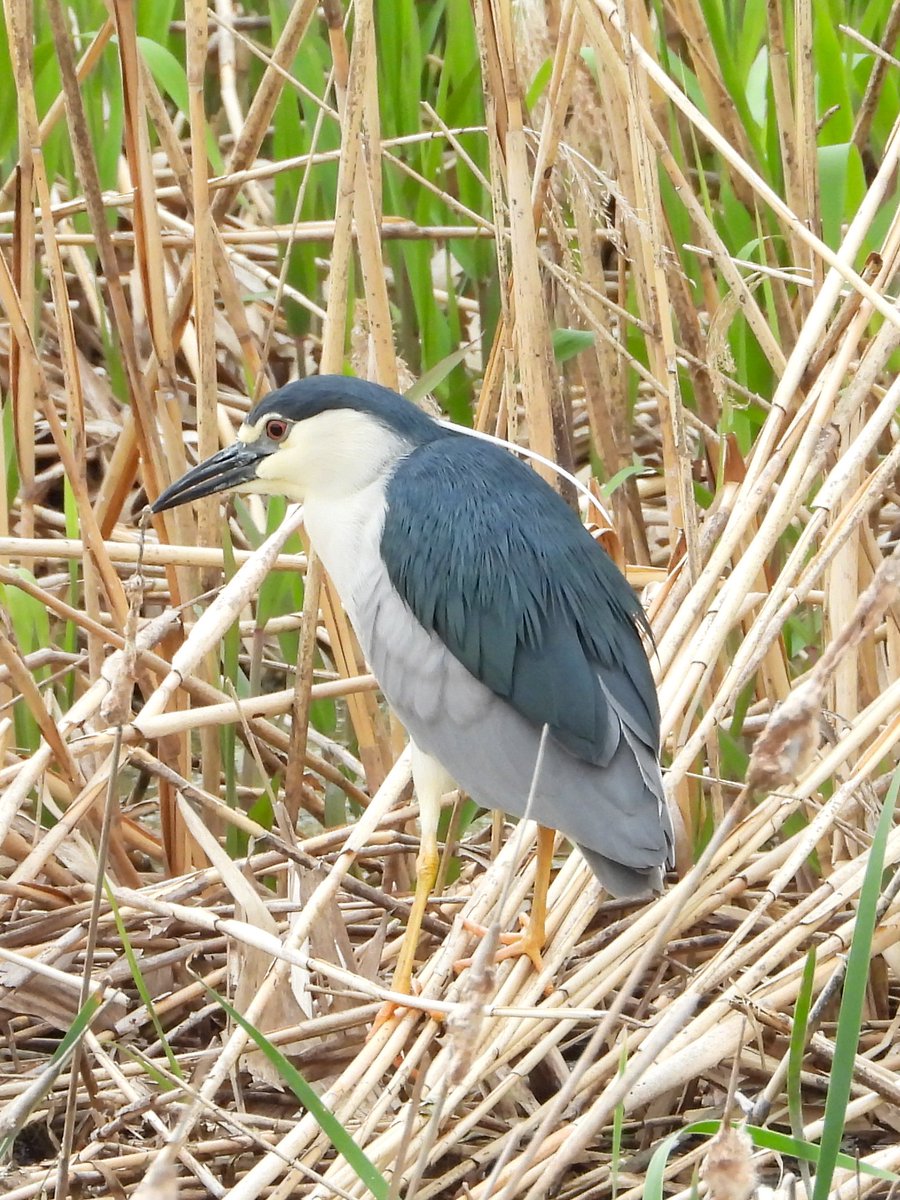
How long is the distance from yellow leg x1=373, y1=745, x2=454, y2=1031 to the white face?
14.3 inches

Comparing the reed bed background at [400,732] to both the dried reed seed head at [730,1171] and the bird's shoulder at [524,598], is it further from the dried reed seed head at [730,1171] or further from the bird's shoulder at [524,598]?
the dried reed seed head at [730,1171]

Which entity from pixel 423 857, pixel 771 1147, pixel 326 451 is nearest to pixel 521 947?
pixel 423 857

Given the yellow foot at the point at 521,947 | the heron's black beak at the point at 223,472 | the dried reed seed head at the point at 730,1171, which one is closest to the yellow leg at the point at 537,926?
the yellow foot at the point at 521,947

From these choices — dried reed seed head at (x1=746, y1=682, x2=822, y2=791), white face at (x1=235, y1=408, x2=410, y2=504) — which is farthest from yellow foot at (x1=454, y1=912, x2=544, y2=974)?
dried reed seed head at (x1=746, y1=682, x2=822, y2=791)

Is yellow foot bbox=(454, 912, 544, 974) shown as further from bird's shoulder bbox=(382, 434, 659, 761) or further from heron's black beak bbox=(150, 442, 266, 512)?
heron's black beak bbox=(150, 442, 266, 512)

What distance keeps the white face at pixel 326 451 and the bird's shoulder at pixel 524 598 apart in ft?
0.38

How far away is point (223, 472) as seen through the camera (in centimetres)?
188

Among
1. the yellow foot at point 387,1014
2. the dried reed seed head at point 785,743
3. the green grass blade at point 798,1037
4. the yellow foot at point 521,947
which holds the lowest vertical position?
the yellow foot at point 387,1014

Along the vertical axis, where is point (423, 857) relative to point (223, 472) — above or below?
below

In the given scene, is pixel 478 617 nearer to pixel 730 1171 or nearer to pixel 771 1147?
pixel 771 1147

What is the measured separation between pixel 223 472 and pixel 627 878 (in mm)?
740

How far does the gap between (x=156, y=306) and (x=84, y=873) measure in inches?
30.0

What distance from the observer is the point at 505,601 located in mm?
1687

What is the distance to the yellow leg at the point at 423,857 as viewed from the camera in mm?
1736
